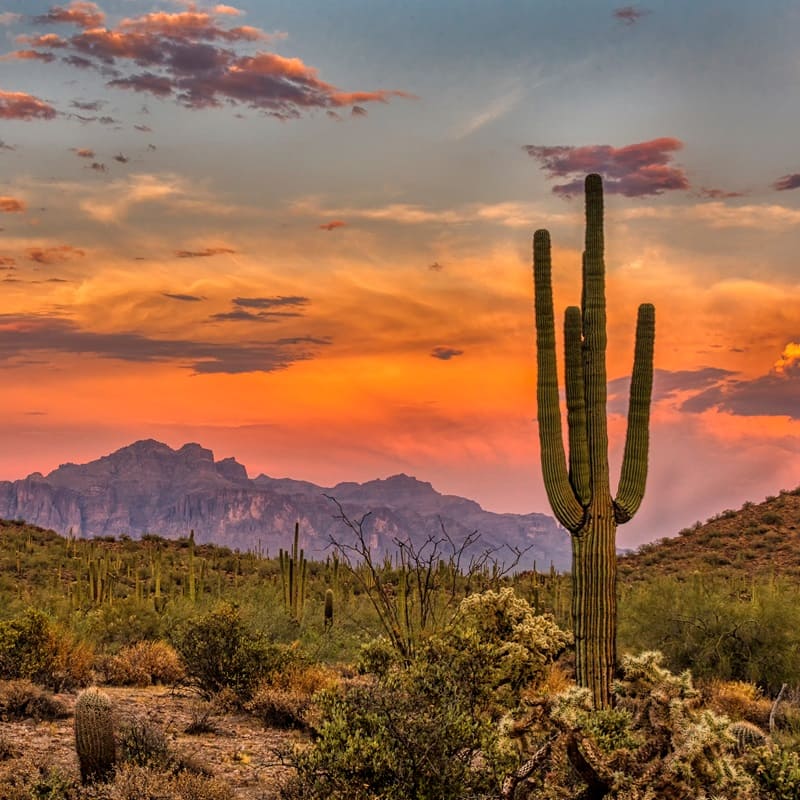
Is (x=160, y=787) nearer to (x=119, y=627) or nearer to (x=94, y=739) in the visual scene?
(x=94, y=739)

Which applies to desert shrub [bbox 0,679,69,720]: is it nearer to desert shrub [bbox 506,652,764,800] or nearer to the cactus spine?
the cactus spine

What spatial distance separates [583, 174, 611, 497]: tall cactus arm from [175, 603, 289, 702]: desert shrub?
247 inches

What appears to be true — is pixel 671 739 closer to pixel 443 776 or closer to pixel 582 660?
pixel 443 776

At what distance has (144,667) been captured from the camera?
16531mm

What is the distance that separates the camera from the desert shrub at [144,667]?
16.3 metres

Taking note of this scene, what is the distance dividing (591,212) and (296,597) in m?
14.5

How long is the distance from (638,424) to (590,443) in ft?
3.09

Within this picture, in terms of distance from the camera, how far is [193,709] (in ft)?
45.5

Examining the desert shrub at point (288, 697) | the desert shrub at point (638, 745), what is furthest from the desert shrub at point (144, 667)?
the desert shrub at point (638, 745)

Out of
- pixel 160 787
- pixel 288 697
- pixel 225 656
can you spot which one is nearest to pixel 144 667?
pixel 225 656

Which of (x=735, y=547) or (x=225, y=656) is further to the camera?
(x=735, y=547)

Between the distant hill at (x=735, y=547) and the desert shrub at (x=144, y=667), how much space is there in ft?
78.7

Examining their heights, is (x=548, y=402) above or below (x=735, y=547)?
above

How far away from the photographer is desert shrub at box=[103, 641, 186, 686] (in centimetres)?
1628
